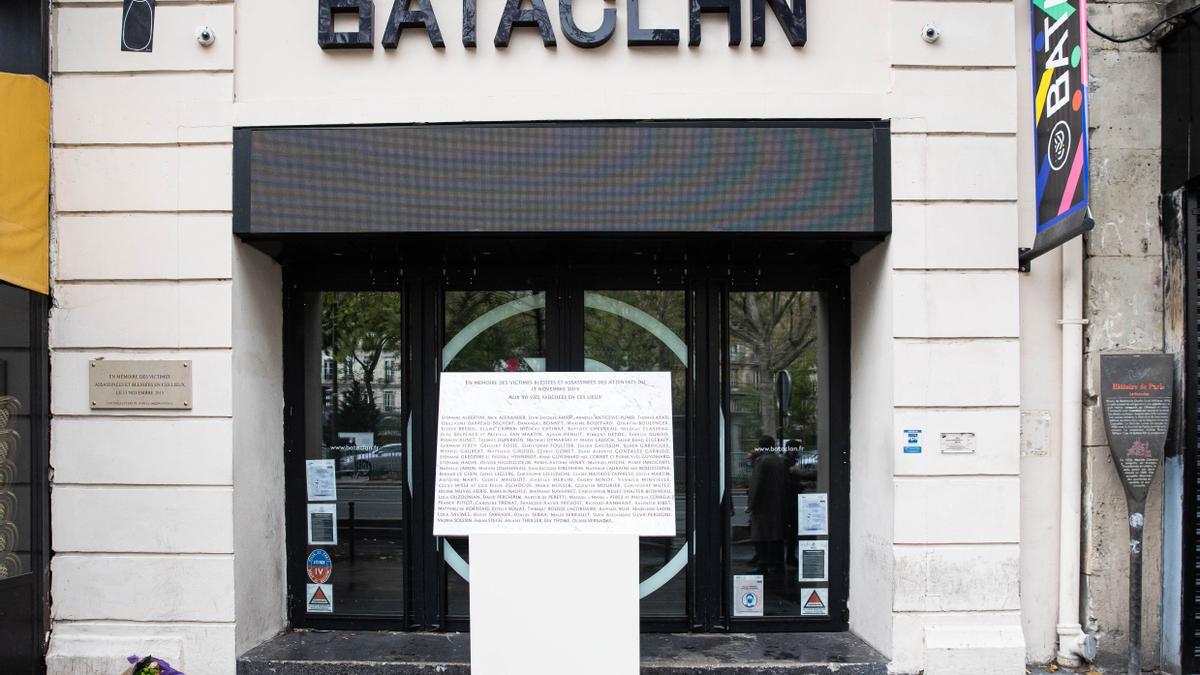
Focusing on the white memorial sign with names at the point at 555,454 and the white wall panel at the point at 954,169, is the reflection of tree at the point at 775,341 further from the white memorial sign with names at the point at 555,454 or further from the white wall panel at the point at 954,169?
the white memorial sign with names at the point at 555,454

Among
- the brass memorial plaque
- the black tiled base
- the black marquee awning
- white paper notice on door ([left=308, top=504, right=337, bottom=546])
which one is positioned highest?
the black marquee awning

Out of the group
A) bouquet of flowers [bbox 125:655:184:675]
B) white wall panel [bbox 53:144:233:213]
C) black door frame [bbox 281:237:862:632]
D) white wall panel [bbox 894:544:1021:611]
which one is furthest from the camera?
black door frame [bbox 281:237:862:632]

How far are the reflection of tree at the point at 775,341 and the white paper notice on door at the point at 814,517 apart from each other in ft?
1.88

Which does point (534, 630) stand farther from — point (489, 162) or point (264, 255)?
point (264, 255)

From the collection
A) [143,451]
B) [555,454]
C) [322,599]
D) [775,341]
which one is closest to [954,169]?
[775,341]

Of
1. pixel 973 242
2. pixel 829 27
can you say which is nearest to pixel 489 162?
pixel 829 27

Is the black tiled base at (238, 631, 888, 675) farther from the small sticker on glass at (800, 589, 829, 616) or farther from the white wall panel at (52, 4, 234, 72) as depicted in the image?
the white wall panel at (52, 4, 234, 72)

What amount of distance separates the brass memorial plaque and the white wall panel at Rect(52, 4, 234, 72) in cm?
202

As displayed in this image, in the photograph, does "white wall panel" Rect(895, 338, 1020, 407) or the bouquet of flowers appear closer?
the bouquet of flowers

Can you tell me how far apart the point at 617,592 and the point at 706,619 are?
2385 mm

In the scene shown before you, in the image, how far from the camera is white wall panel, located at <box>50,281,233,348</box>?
5172mm

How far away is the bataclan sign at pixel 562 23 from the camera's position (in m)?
5.19

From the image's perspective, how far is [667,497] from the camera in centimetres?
369

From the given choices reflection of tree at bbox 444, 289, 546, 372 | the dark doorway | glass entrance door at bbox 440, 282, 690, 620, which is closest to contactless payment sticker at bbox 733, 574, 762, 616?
glass entrance door at bbox 440, 282, 690, 620
